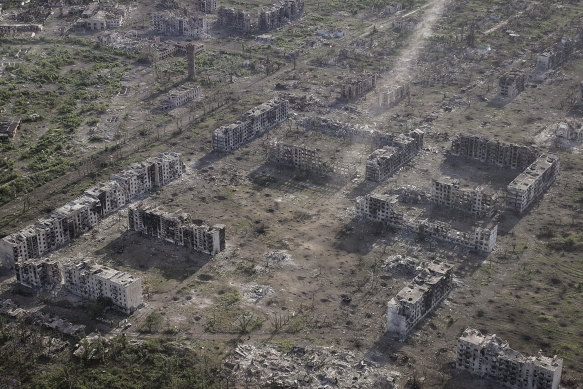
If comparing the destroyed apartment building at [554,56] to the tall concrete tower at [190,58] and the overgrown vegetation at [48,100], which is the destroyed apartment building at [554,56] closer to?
the tall concrete tower at [190,58]

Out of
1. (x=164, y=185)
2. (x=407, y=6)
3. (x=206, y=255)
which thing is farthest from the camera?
(x=407, y=6)

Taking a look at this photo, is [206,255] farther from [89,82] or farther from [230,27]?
[230,27]

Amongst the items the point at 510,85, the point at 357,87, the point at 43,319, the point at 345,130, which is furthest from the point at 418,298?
the point at 510,85

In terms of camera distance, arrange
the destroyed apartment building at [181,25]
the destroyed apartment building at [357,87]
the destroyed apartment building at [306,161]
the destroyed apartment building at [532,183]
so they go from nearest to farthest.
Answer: the destroyed apartment building at [532,183]
the destroyed apartment building at [306,161]
the destroyed apartment building at [357,87]
the destroyed apartment building at [181,25]

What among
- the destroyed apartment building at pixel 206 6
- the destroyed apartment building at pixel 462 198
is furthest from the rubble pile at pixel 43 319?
the destroyed apartment building at pixel 206 6

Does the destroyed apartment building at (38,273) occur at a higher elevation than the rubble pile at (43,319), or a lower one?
higher

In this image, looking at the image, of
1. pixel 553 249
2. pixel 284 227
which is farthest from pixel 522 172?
pixel 284 227

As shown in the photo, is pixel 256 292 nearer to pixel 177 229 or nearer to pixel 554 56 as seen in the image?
pixel 177 229
